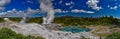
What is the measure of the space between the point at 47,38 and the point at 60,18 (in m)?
47.7

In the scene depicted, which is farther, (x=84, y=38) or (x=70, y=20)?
(x=70, y=20)

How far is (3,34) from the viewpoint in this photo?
15438 mm

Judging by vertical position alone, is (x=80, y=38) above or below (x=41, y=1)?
below

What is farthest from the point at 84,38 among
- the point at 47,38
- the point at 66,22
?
the point at 66,22

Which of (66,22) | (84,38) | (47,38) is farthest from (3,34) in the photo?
(66,22)

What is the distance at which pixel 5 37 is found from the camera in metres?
15.0

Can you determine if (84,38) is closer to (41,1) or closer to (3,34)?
(3,34)

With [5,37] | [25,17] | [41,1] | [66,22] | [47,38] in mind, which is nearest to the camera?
[5,37]

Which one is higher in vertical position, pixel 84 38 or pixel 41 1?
pixel 41 1

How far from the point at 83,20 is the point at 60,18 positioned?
15.0ft

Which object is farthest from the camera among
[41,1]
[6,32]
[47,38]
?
[41,1]

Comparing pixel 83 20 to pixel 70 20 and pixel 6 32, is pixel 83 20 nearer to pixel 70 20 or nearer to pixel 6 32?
pixel 70 20

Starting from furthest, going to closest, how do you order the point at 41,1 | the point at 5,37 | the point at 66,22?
the point at 66,22 < the point at 41,1 < the point at 5,37

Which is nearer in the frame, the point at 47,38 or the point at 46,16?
the point at 47,38
